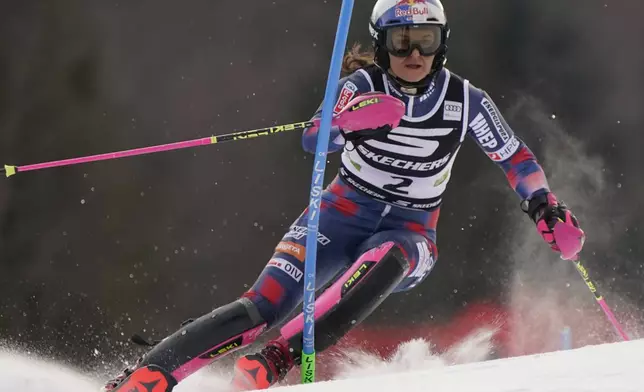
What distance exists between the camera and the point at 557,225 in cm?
268

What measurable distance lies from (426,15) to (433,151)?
1.60ft

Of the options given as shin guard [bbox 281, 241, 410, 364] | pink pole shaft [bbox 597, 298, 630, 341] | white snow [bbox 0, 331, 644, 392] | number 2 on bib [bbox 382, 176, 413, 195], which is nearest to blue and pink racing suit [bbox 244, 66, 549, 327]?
number 2 on bib [bbox 382, 176, 413, 195]

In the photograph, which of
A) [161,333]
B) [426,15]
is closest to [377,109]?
[426,15]

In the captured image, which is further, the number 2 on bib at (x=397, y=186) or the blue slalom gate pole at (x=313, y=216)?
the number 2 on bib at (x=397, y=186)

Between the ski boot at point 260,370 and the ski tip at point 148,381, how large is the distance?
Answer: 0.20m

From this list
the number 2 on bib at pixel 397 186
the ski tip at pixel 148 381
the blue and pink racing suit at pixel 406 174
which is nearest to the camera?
the ski tip at pixel 148 381

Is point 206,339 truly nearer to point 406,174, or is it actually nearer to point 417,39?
point 406,174

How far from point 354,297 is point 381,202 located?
0.54 meters

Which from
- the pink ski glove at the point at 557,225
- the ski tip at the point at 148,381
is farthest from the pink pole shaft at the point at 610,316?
the ski tip at the point at 148,381

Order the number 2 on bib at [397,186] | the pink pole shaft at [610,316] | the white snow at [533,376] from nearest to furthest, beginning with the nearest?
1. the white snow at [533,376]
2. the number 2 on bib at [397,186]
3. the pink pole shaft at [610,316]

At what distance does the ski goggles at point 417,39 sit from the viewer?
2604 mm

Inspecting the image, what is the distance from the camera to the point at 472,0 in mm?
4727

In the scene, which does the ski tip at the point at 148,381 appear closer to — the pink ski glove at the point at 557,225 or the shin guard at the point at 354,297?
the shin guard at the point at 354,297

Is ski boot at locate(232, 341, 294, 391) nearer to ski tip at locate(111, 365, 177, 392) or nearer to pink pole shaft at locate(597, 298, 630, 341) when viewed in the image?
ski tip at locate(111, 365, 177, 392)
